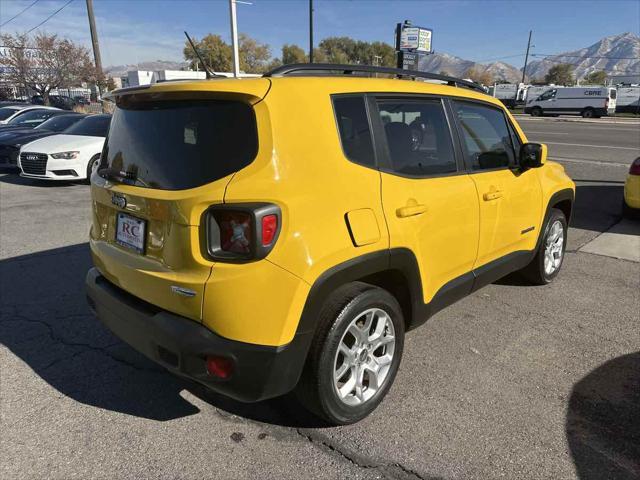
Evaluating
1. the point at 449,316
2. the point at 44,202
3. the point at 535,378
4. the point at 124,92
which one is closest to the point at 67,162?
the point at 44,202

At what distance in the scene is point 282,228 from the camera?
81.1 inches

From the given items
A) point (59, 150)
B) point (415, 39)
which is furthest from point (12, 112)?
point (415, 39)

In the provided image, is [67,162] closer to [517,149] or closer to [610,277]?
[517,149]

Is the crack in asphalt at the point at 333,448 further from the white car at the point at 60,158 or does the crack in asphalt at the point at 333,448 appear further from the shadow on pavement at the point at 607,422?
the white car at the point at 60,158

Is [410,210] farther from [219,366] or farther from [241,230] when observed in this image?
[219,366]

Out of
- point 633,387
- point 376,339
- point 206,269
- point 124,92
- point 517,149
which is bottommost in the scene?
point 633,387

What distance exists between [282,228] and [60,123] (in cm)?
1155

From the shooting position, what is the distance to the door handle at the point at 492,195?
325cm

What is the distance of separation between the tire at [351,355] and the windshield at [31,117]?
1382cm

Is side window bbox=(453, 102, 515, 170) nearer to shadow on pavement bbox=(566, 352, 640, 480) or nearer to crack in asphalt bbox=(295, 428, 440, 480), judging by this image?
shadow on pavement bbox=(566, 352, 640, 480)

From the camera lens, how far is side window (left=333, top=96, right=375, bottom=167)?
2.40 m

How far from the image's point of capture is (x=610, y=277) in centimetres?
478

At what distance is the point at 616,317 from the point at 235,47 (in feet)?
51.8

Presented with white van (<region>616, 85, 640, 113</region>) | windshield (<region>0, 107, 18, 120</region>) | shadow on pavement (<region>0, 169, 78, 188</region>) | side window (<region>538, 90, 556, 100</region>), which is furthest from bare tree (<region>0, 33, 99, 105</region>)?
white van (<region>616, 85, 640, 113</region>)
